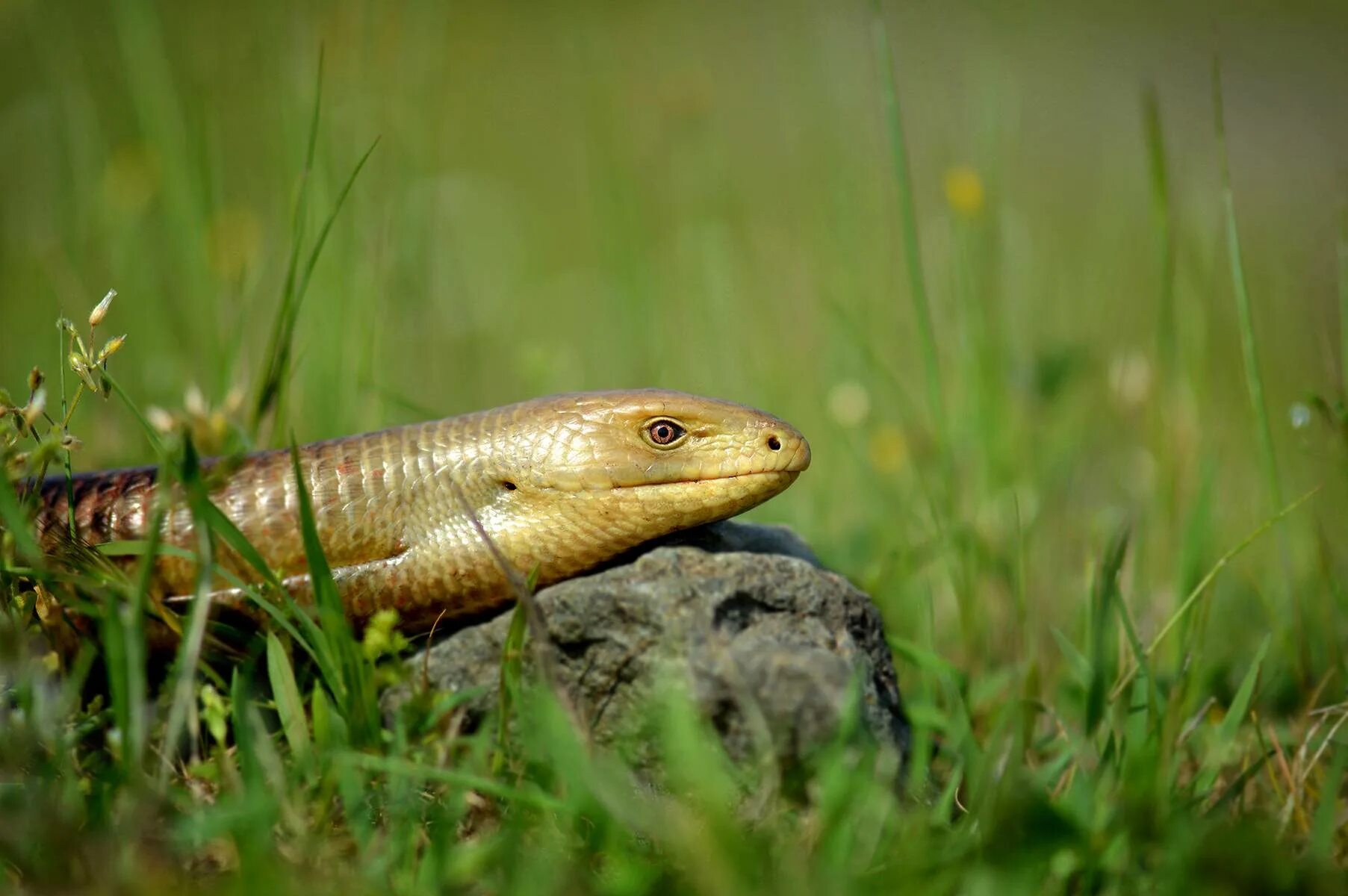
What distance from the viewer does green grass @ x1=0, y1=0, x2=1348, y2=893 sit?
1764mm

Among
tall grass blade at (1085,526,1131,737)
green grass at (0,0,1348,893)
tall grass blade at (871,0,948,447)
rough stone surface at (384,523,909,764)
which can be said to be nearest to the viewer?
green grass at (0,0,1348,893)

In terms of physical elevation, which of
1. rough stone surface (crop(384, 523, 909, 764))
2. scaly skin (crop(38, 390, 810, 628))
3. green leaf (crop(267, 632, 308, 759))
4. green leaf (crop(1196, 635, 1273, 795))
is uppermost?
scaly skin (crop(38, 390, 810, 628))

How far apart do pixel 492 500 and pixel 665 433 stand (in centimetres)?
40

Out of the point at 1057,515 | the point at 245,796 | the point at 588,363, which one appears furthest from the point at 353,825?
the point at 588,363

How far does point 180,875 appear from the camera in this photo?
1.74 metres

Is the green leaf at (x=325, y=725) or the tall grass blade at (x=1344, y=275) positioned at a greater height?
the tall grass blade at (x=1344, y=275)

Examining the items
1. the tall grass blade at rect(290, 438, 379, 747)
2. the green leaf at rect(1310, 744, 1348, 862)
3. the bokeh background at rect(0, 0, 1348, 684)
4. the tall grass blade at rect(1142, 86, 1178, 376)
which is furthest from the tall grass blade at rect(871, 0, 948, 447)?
the tall grass blade at rect(290, 438, 379, 747)

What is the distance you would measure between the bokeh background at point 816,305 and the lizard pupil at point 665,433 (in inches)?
28.0

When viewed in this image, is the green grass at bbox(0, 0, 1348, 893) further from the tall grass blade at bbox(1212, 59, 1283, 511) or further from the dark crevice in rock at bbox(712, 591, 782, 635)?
the dark crevice in rock at bbox(712, 591, 782, 635)

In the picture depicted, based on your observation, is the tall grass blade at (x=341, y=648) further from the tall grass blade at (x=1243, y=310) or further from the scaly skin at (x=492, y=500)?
the tall grass blade at (x=1243, y=310)

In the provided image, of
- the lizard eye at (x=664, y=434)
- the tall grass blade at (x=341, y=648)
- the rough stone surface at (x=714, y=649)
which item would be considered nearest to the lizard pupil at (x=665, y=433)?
the lizard eye at (x=664, y=434)

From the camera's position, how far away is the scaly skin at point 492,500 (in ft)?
7.82

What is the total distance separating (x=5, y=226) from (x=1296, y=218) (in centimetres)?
996

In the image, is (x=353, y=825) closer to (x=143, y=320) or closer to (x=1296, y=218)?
(x=143, y=320)
